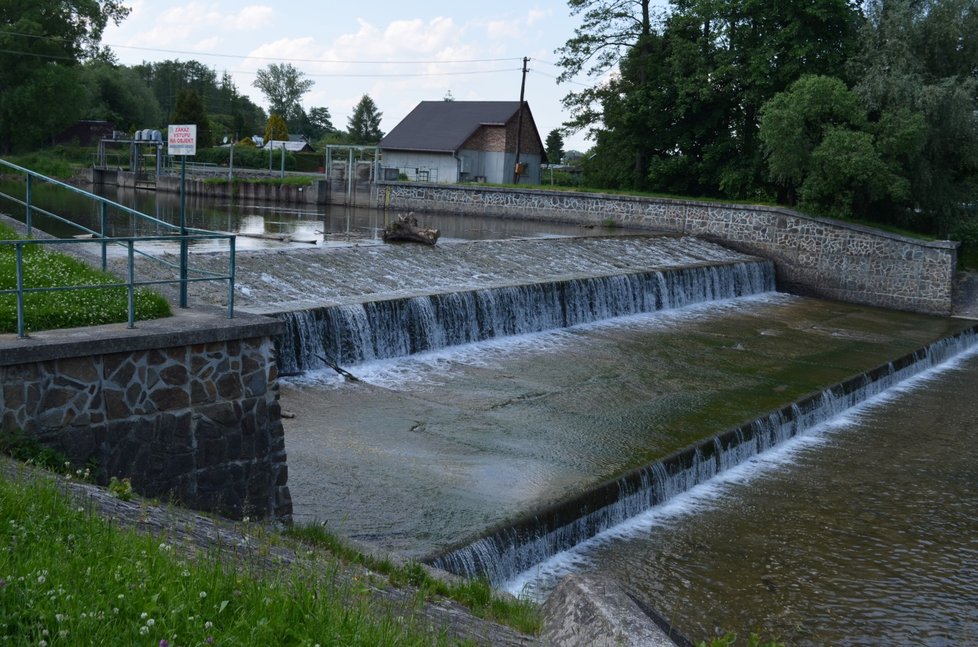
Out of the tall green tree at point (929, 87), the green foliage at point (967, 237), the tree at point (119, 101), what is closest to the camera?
the tall green tree at point (929, 87)

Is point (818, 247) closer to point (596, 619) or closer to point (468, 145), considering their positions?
point (596, 619)

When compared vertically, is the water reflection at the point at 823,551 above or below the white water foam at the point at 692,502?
below

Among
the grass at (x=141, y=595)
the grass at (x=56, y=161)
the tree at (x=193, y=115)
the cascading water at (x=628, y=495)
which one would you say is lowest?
the cascading water at (x=628, y=495)

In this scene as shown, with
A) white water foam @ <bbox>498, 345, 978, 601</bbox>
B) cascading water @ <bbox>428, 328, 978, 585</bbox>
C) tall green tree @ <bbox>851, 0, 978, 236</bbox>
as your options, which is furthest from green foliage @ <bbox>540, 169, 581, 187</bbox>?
cascading water @ <bbox>428, 328, 978, 585</bbox>

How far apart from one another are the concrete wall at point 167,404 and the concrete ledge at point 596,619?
290 centimetres

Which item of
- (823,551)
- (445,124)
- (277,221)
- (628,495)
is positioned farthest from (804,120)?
(445,124)

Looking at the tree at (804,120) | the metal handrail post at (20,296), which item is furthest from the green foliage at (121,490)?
the tree at (804,120)

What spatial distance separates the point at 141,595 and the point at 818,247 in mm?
25690

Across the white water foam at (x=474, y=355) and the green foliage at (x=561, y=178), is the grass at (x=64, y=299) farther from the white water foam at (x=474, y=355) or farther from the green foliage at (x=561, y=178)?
the green foliage at (x=561, y=178)

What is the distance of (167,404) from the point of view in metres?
6.82

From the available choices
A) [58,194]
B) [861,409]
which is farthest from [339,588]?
[58,194]

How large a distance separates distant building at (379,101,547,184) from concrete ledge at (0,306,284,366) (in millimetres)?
43726

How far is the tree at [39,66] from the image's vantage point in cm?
4572

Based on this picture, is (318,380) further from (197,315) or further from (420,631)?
(420,631)
